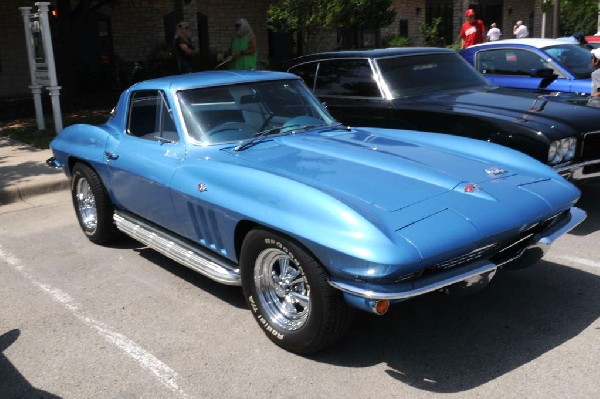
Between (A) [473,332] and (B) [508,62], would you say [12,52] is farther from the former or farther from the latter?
(A) [473,332]

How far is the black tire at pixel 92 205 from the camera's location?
5.22 meters

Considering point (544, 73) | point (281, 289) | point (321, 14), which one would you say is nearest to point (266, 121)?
point (281, 289)

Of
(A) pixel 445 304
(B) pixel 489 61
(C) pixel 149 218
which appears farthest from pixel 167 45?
(A) pixel 445 304

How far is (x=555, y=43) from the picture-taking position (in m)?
8.59

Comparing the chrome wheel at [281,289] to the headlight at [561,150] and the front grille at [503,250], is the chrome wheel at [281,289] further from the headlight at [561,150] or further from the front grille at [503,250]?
the headlight at [561,150]

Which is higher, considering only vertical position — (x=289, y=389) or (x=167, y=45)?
(x=167, y=45)

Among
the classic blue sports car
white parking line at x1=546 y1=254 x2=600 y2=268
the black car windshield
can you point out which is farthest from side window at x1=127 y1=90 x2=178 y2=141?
white parking line at x1=546 y1=254 x2=600 y2=268

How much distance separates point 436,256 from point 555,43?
6795mm

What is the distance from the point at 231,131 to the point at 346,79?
116 inches

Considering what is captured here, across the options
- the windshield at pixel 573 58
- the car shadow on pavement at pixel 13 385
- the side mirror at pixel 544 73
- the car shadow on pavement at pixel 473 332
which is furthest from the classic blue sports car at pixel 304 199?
the windshield at pixel 573 58

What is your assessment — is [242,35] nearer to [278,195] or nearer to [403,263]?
[278,195]

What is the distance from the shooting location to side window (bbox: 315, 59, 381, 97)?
669cm

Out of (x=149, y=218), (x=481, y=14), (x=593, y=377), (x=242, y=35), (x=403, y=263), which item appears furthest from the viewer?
(x=481, y=14)

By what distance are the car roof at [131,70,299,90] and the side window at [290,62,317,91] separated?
2512 mm
